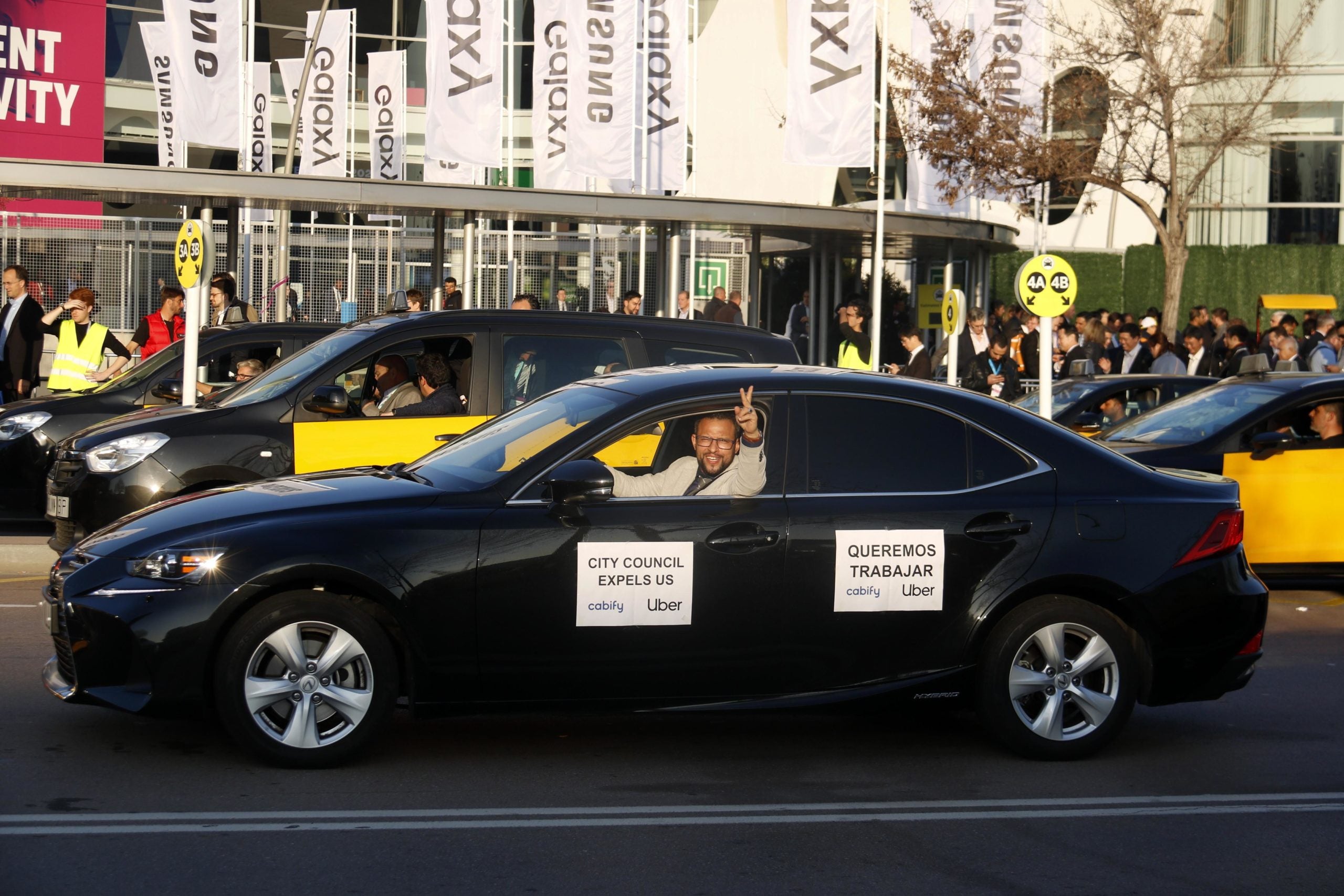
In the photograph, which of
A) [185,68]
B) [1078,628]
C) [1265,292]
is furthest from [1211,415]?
[1265,292]

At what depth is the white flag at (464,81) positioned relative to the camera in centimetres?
2453

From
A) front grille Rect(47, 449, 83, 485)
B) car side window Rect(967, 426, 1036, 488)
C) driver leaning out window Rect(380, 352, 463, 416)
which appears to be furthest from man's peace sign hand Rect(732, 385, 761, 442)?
front grille Rect(47, 449, 83, 485)

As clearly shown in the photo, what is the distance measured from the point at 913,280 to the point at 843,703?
31461 mm

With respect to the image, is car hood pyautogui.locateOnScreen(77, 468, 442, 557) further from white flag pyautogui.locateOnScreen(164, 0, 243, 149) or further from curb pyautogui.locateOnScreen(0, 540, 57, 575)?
white flag pyautogui.locateOnScreen(164, 0, 243, 149)

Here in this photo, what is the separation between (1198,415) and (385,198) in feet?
36.2

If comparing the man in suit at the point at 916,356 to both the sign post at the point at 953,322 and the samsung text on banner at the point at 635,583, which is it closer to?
the sign post at the point at 953,322

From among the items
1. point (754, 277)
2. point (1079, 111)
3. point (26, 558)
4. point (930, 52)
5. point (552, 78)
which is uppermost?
point (930, 52)

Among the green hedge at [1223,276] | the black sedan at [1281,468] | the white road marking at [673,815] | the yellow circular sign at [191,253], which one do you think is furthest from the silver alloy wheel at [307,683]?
the green hedge at [1223,276]

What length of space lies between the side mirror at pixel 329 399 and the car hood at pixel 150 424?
679 mm

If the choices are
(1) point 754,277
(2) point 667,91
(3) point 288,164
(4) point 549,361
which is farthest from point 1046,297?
(3) point 288,164

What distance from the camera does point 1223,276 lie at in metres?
43.4

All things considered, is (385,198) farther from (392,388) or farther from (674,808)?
(674,808)

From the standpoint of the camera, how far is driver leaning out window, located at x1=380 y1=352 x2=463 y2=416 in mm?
9656

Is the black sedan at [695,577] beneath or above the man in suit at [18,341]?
beneath
